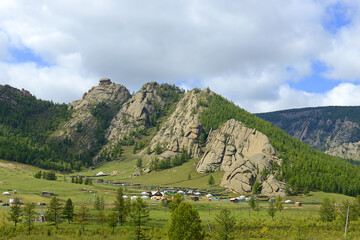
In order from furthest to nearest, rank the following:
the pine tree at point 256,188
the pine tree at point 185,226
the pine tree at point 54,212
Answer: the pine tree at point 256,188
the pine tree at point 54,212
the pine tree at point 185,226

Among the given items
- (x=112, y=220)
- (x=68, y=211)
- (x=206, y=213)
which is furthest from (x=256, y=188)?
(x=68, y=211)

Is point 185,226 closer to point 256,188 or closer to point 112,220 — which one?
point 112,220

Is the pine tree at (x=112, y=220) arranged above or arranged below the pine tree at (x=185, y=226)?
below

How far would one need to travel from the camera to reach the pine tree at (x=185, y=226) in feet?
211

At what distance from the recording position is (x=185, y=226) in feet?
214

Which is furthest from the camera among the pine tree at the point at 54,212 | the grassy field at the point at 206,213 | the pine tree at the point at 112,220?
the pine tree at the point at 54,212

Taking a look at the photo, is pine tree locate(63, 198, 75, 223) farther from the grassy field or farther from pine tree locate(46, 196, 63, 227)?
pine tree locate(46, 196, 63, 227)

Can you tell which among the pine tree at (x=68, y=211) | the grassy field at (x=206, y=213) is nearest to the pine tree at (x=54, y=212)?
the pine tree at (x=68, y=211)

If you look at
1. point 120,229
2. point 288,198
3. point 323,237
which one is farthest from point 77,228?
point 288,198

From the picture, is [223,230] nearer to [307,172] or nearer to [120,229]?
[120,229]

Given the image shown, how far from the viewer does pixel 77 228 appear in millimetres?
87125

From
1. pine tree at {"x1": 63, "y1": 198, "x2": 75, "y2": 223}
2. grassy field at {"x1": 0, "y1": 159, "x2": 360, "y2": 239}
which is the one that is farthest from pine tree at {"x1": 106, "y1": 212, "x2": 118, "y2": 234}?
pine tree at {"x1": 63, "y1": 198, "x2": 75, "y2": 223}

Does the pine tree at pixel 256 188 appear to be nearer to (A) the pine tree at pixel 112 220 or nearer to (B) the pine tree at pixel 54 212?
(A) the pine tree at pixel 112 220

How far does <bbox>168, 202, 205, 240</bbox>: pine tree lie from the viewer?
6438 cm
